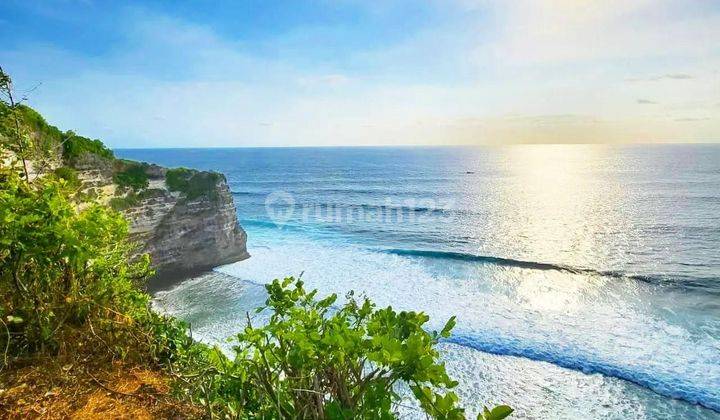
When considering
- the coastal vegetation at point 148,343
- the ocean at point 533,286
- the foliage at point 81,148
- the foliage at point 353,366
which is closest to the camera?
the foliage at point 353,366

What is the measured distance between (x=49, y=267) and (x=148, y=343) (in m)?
1.21

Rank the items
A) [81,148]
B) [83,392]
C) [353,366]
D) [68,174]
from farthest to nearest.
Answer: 1. [81,148]
2. [68,174]
3. [83,392]
4. [353,366]

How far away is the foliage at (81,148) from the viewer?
1794cm

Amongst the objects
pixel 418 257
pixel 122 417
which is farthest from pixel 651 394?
pixel 418 257

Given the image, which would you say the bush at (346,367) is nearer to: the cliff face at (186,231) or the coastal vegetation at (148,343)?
the coastal vegetation at (148,343)

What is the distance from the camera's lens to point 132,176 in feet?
70.8

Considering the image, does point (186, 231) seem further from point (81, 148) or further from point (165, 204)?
point (81, 148)

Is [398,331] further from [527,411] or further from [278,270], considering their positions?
[278,270]

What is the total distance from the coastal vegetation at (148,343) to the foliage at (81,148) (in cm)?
1585

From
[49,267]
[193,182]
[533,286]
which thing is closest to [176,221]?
[193,182]

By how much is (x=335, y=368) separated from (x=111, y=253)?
3351mm

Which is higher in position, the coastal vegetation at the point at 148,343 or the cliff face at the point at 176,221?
the coastal vegetation at the point at 148,343

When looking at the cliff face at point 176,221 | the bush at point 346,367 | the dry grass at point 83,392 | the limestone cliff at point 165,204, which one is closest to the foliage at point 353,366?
the bush at point 346,367

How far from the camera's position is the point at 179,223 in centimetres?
2355
